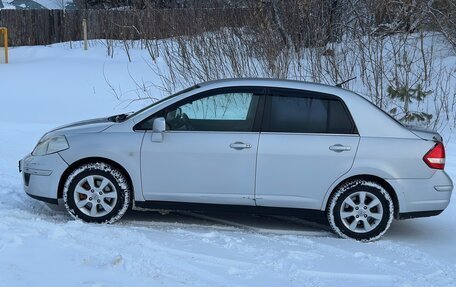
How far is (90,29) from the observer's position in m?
28.5

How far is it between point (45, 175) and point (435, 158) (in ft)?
12.7

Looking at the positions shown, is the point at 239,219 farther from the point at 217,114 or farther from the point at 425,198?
the point at 425,198

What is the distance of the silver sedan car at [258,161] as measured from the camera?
5.73m

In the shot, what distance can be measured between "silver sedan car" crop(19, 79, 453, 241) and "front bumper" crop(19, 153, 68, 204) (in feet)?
0.04

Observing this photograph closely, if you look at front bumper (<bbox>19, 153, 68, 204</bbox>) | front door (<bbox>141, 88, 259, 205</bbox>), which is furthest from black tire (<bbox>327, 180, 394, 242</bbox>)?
front bumper (<bbox>19, 153, 68, 204</bbox>)

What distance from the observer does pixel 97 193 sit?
588 cm

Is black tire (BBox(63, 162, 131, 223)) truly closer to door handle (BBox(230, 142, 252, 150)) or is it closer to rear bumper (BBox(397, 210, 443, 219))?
door handle (BBox(230, 142, 252, 150))

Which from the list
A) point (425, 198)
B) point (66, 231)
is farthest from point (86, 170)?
point (425, 198)

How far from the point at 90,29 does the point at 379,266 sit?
2567 centimetres

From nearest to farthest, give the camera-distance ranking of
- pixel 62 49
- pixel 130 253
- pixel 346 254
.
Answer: pixel 130 253 → pixel 346 254 → pixel 62 49

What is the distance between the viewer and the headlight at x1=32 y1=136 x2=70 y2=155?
234 inches

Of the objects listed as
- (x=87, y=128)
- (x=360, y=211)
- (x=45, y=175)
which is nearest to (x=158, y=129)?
(x=87, y=128)

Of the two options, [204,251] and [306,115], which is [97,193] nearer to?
[204,251]

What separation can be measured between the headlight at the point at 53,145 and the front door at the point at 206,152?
2.72ft
